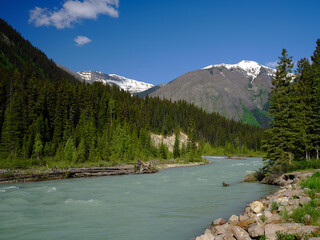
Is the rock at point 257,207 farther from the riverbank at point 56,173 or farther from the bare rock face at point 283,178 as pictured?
the riverbank at point 56,173

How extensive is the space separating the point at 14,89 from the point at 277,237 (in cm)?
7883

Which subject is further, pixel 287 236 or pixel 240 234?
pixel 240 234

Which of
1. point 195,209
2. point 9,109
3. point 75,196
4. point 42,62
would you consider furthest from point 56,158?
point 42,62

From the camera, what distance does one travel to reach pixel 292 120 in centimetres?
2928

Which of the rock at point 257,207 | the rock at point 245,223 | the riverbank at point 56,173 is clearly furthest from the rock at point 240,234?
the riverbank at point 56,173

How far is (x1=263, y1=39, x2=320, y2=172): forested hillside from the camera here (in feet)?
95.1

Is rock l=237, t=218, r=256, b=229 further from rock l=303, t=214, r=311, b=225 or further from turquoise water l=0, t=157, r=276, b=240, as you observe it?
turquoise water l=0, t=157, r=276, b=240

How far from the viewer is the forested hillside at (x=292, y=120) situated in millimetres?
28986

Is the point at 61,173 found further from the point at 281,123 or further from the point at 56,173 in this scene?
the point at 281,123

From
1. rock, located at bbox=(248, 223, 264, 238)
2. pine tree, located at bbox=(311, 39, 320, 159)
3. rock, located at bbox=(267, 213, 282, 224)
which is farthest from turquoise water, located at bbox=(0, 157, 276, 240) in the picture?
pine tree, located at bbox=(311, 39, 320, 159)

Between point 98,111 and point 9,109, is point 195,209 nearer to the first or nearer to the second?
point 9,109

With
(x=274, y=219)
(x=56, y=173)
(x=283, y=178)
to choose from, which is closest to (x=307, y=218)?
A: (x=274, y=219)

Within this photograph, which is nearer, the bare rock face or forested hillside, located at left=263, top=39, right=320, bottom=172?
the bare rock face

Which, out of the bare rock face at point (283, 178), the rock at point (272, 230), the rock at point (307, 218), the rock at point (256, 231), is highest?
the rock at point (307, 218)
